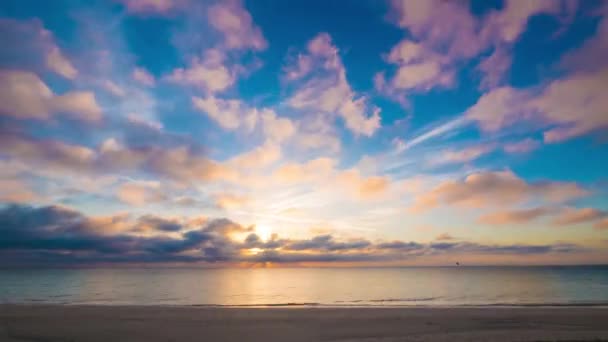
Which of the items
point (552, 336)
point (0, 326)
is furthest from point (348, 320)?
point (0, 326)

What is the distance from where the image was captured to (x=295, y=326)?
81.7 ft

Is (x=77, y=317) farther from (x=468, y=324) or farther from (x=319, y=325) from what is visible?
(x=468, y=324)

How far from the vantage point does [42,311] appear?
32531 millimetres

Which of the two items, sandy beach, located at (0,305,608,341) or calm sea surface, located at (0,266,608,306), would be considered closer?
sandy beach, located at (0,305,608,341)

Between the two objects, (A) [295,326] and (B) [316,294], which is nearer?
(A) [295,326]

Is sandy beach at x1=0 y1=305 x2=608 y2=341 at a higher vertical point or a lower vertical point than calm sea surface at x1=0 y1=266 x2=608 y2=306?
higher

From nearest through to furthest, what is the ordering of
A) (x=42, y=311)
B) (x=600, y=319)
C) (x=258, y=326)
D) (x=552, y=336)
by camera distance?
(x=552, y=336), (x=258, y=326), (x=600, y=319), (x=42, y=311)

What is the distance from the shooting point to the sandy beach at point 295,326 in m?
21.3

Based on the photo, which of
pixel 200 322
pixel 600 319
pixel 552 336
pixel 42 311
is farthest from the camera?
pixel 42 311

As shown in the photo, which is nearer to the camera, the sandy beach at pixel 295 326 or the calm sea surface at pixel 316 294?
the sandy beach at pixel 295 326

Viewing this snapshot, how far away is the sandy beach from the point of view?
69.9 ft

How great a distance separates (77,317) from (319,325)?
20.3 meters

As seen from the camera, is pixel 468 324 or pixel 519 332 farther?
pixel 468 324

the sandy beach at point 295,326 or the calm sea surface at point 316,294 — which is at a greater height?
the sandy beach at point 295,326
